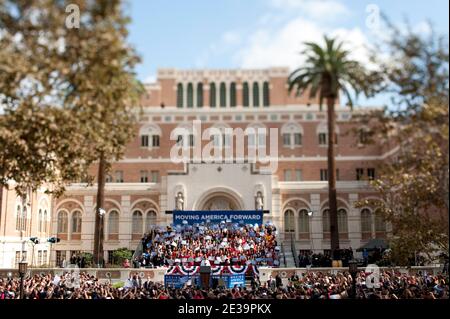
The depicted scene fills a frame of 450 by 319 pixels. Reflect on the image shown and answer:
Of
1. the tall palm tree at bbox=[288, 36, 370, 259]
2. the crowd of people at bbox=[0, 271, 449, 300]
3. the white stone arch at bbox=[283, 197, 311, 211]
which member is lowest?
the crowd of people at bbox=[0, 271, 449, 300]

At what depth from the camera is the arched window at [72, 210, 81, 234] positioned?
1897 inches

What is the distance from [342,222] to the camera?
1855 inches

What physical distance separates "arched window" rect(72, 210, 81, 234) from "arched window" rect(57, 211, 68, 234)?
2.61 feet

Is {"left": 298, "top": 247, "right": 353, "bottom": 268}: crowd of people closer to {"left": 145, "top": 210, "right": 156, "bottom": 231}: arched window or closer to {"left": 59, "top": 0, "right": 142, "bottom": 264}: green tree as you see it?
{"left": 145, "top": 210, "right": 156, "bottom": 231}: arched window

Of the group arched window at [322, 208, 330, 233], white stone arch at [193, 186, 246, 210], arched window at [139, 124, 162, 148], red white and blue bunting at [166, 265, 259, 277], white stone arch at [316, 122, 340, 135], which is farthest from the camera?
arched window at [139, 124, 162, 148]

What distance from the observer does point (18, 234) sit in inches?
1597

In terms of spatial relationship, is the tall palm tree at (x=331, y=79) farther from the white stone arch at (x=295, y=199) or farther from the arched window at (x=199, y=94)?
the arched window at (x=199, y=94)

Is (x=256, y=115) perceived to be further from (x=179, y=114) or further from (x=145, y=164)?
(x=145, y=164)

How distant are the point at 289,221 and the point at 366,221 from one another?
751 cm

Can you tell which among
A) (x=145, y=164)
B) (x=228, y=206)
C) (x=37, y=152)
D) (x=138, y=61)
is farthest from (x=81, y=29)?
(x=145, y=164)

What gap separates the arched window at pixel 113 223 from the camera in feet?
159

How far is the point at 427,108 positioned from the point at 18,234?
3667 centimetres

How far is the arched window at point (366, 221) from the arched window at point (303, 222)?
5426 mm

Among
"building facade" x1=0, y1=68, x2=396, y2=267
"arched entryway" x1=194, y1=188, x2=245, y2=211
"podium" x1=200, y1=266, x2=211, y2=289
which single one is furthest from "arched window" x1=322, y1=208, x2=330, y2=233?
"podium" x1=200, y1=266, x2=211, y2=289
